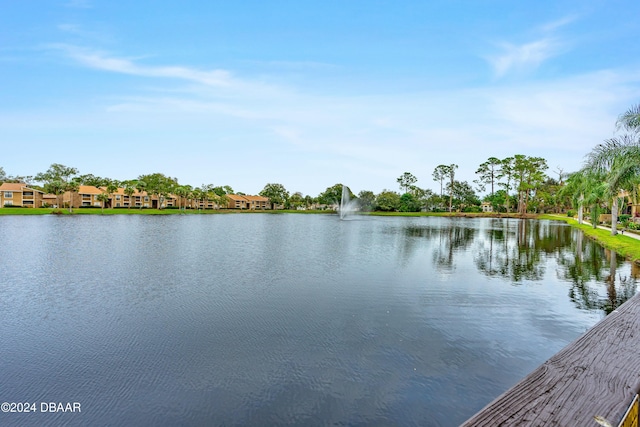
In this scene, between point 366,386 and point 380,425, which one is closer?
point 380,425

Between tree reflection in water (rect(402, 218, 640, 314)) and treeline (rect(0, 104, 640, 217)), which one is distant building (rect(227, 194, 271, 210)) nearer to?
treeline (rect(0, 104, 640, 217))

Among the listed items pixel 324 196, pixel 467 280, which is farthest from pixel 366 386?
pixel 324 196

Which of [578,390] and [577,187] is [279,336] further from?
[577,187]

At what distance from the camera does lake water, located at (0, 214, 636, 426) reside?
5.22m

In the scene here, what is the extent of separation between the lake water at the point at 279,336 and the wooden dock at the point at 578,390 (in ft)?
10.4

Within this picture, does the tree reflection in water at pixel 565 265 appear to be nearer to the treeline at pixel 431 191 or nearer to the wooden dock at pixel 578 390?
the wooden dock at pixel 578 390

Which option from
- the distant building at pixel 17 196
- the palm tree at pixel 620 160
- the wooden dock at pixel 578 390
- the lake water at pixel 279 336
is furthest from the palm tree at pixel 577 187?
the distant building at pixel 17 196

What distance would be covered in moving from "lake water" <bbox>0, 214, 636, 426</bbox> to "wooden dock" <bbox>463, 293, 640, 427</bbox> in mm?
3182

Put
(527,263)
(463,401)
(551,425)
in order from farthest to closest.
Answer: (527,263)
(463,401)
(551,425)

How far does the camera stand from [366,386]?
5672mm

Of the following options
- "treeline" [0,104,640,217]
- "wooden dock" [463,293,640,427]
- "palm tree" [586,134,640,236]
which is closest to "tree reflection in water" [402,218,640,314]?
"palm tree" [586,134,640,236]

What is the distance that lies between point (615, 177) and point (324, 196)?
95571mm

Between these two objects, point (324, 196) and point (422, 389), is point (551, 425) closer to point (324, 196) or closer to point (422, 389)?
point (422, 389)

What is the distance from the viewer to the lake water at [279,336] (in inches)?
206
